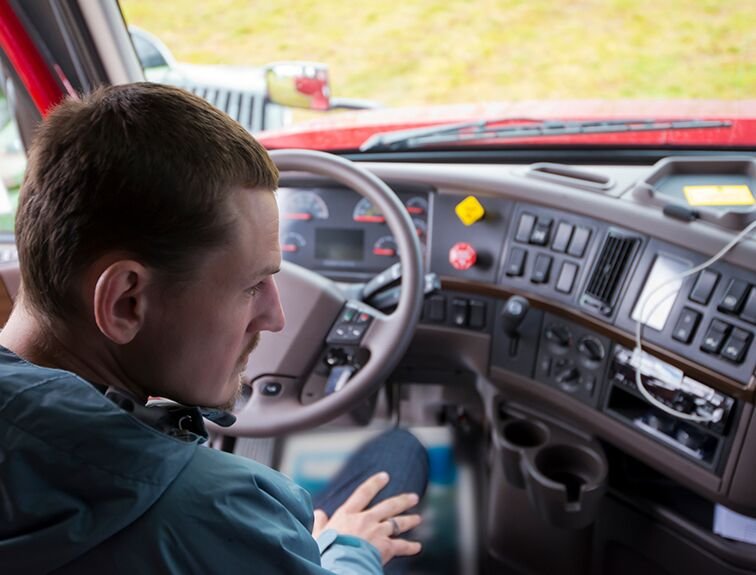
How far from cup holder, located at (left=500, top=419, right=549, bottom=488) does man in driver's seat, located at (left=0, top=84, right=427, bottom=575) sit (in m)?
0.91

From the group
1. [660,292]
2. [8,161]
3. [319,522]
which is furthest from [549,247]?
[8,161]

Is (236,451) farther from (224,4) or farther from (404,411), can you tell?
(224,4)

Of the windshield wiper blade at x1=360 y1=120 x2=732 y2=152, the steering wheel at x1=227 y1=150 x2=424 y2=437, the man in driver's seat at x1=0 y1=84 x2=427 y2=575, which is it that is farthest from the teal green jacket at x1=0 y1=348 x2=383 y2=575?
the windshield wiper blade at x1=360 y1=120 x2=732 y2=152

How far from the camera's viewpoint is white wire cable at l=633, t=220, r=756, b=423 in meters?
1.38

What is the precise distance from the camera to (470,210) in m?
1.76

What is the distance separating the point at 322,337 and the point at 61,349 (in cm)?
90

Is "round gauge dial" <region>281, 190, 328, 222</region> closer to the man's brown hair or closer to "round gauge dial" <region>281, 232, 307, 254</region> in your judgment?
"round gauge dial" <region>281, 232, 307, 254</region>

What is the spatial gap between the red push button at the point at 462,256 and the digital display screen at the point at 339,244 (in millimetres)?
230

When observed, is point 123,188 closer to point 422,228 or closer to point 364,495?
point 364,495

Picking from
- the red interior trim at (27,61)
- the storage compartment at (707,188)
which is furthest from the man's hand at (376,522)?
the red interior trim at (27,61)

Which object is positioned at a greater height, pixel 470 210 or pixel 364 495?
pixel 470 210

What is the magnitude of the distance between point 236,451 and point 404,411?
0.48 meters

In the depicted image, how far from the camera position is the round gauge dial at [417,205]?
1855 mm

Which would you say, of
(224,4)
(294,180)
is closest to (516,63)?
(294,180)
